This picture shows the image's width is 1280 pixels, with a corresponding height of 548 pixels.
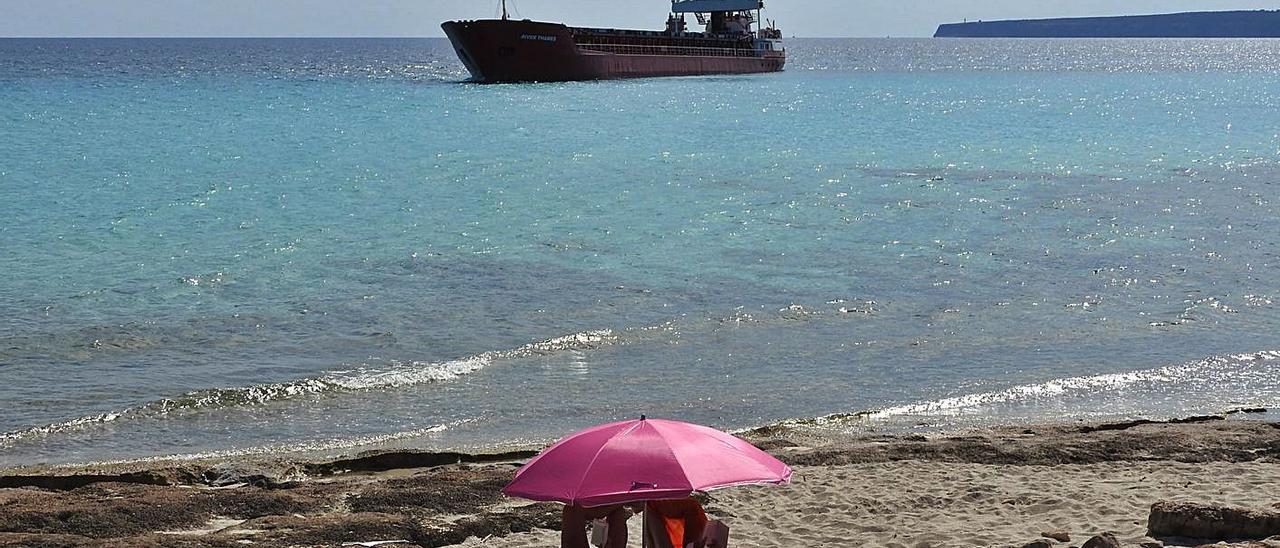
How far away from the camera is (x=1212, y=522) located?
25.2 ft

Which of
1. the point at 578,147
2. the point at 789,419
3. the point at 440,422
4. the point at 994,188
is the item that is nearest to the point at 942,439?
the point at 789,419

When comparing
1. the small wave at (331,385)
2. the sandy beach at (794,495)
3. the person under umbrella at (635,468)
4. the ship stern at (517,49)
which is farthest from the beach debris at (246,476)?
the ship stern at (517,49)

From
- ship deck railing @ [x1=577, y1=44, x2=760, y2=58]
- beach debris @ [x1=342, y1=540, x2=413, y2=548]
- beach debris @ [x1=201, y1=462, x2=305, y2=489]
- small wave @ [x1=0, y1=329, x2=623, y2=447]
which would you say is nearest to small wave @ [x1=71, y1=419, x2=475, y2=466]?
beach debris @ [x1=201, y1=462, x2=305, y2=489]

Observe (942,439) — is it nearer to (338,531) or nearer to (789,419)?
(789,419)

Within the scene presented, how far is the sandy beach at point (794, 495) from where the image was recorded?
8.28 meters

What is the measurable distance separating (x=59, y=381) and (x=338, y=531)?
6646 mm

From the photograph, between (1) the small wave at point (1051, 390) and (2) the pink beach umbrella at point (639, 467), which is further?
(1) the small wave at point (1051, 390)

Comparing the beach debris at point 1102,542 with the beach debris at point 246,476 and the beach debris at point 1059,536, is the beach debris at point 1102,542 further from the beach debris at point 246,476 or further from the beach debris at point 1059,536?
the beach debris at point 246,476

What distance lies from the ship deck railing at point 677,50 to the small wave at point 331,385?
61.5 meters

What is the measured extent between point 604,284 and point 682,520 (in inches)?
486

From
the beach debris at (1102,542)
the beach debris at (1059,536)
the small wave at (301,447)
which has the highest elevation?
the beach debris at (1102,542)

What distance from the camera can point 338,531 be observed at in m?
8.29

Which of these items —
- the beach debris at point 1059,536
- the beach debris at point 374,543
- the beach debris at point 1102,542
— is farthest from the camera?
the beach debris at point 374,543

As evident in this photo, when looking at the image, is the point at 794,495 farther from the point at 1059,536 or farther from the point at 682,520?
the point at 682,520
